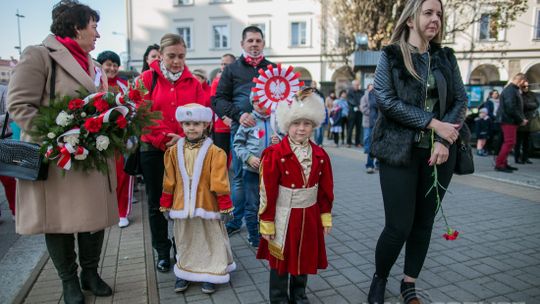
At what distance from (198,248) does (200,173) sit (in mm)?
649

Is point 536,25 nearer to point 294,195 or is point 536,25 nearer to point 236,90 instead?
point 236,90

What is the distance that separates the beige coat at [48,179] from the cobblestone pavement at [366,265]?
2.54ft

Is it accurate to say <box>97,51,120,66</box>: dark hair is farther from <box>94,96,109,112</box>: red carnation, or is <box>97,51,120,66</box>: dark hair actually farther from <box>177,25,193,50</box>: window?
<box>177,25,193,50</box>: window

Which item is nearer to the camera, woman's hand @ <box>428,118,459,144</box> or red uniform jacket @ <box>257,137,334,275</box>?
woman's hand @ <box>428,118,459,144</box>

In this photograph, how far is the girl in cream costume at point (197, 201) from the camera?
10.1 feet

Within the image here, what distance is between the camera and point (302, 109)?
267 cm

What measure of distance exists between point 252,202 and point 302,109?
5.43 feet

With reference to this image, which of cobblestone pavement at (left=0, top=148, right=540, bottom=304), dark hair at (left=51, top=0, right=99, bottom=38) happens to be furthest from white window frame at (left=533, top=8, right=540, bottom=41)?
dark hair at (left=51, top=0, right=99, bottom=38)

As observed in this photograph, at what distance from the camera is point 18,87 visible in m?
2.52

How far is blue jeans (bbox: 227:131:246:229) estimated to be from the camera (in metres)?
4.25

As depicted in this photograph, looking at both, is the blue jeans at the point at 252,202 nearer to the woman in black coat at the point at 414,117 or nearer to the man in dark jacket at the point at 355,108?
the woman in black coat at the point at 414,117

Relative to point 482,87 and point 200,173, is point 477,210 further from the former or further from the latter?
point 482,87

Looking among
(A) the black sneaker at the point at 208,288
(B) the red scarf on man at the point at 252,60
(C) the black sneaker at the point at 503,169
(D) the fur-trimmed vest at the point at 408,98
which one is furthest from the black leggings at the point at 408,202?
(C) the black sneaker at the point at 503,169

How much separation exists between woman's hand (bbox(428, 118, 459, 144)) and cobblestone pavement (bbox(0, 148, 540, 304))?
1.32 meters
